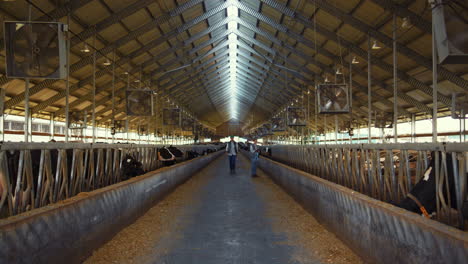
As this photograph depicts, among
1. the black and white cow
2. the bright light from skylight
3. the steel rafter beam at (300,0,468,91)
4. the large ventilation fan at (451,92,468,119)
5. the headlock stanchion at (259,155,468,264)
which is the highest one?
the bright light from skylight

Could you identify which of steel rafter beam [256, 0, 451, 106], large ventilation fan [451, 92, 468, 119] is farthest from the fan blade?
large ventilation fan [451, 92, 468, 119]

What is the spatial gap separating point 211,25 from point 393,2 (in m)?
11.4

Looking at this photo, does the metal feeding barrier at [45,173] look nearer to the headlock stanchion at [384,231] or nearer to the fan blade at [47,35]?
the fan blade at [47,35]

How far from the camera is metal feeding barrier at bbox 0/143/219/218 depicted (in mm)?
3741

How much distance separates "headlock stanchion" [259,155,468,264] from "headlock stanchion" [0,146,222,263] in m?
3.08

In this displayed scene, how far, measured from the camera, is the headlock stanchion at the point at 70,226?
2752 millimetres

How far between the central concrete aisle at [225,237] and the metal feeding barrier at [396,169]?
1.06 m

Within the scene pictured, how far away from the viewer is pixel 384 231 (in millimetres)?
3432

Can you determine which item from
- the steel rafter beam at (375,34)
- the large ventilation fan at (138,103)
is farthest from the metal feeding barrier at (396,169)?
the large ventilation fan at (138,103)

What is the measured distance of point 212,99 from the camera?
49.6 m

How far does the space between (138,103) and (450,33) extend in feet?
48.6

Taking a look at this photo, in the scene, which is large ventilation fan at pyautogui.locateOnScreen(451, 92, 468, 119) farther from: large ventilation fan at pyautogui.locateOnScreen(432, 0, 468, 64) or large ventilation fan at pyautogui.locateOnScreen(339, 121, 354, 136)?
large ventilation fan at pyautogui.locateOnScreen(339, 121, 354, 136)

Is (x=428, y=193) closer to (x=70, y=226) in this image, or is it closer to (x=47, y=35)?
(x=70, y=226)

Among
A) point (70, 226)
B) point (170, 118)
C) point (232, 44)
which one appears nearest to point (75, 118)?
point (170, 118)
